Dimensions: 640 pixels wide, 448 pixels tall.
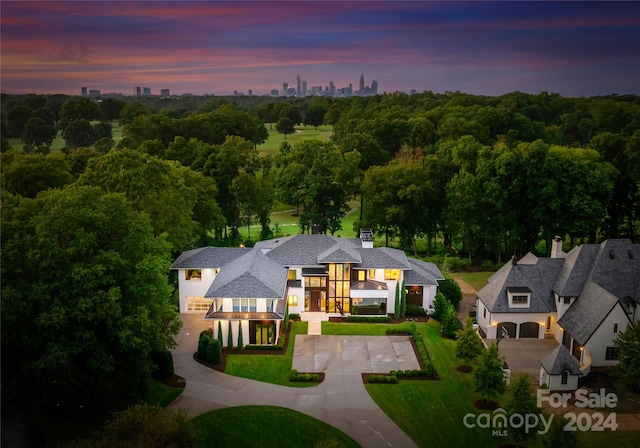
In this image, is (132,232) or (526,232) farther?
(526,232)

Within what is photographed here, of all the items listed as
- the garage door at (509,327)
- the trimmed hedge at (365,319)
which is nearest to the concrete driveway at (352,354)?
the trimmed hedge at (365,319)

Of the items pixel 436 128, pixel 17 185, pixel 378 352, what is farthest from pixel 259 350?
pixel 436 128

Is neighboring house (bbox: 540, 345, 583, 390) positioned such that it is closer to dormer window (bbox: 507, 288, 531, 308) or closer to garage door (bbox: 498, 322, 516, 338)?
dormer window (bbox: 507, 288, 531, 308)

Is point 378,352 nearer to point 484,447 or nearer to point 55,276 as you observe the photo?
point 484,447

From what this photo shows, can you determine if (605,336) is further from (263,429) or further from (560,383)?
(263,429)

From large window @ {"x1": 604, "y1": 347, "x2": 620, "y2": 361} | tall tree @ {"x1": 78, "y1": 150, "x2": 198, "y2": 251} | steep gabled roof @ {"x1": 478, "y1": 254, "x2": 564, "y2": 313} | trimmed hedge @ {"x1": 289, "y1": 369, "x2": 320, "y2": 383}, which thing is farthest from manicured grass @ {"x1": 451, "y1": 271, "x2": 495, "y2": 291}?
tall tree @ {"x1": 78, "y1": 150, "x2": 198, "y2": 251}

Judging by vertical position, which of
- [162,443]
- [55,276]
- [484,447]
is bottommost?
[484,447]
